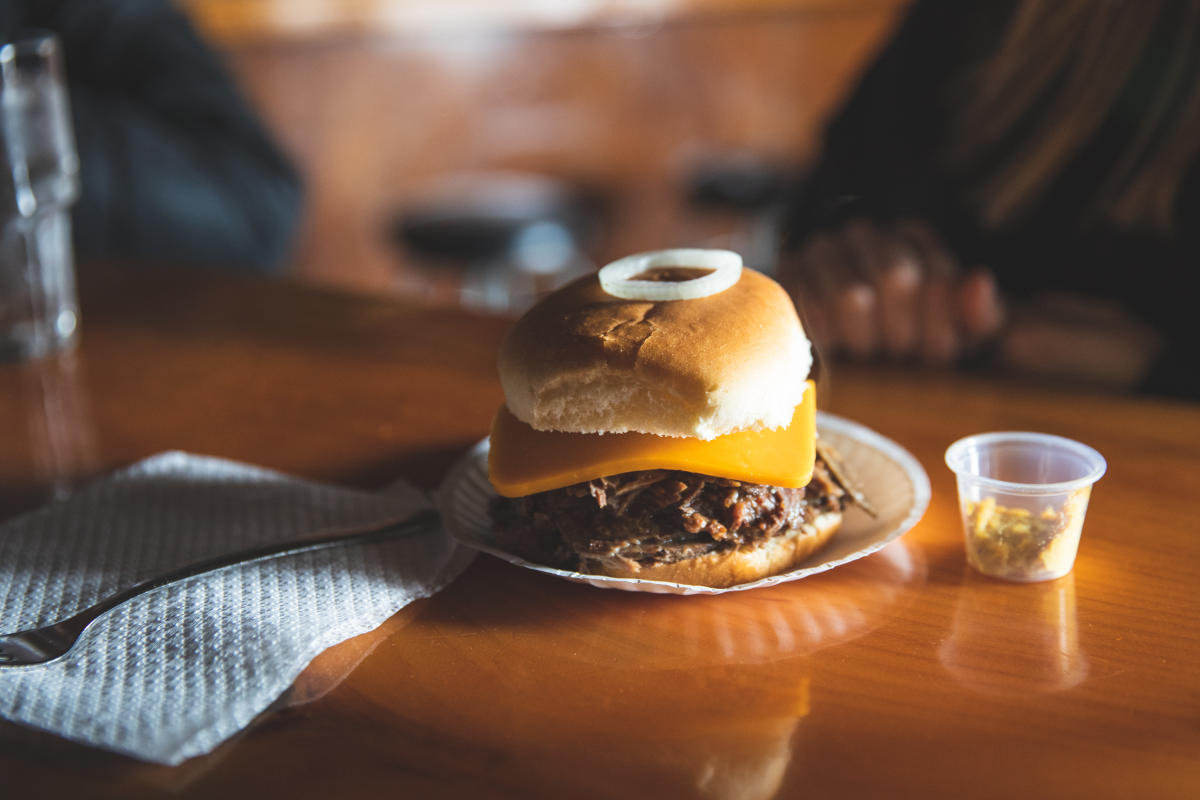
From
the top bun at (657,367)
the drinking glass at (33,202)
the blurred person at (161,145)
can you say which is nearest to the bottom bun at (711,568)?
the top bun at (657,367)

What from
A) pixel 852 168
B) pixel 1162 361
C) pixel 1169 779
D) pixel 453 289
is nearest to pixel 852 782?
pixel 1169 779

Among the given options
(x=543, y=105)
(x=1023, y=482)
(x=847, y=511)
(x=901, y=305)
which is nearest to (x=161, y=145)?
(x=901, y=305)

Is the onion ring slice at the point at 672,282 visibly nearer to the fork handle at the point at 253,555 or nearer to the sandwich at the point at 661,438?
the sandwich at the point at 661,438

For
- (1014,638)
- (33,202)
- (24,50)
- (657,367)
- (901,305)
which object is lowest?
(1014,638)

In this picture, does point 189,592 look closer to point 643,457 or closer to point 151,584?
point 151,584

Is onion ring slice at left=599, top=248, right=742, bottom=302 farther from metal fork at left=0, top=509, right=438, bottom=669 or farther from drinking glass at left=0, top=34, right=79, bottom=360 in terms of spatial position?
drinking glass at left=0, top=34, right=79, bottom=360

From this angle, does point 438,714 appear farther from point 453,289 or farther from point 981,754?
point 453,289
